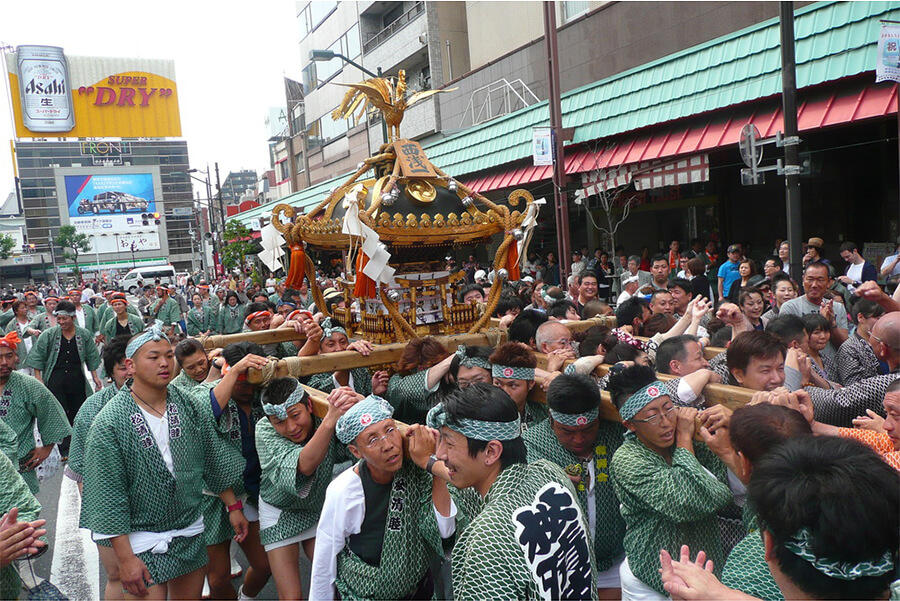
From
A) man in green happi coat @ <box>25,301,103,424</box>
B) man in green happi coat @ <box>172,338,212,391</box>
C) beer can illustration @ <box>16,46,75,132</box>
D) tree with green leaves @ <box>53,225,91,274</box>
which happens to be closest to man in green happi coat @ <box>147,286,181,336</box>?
man in green happi coat @ <box>25,301,103,424</box>

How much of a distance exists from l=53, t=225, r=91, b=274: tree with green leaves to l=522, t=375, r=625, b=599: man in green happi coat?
64.0m

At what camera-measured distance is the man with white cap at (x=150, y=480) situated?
10.7 feet

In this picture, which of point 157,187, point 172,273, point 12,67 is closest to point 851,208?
point 172,273

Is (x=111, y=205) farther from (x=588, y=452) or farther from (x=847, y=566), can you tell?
(x=847, y=566)

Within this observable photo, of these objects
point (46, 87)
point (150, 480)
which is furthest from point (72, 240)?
point (150, 480)

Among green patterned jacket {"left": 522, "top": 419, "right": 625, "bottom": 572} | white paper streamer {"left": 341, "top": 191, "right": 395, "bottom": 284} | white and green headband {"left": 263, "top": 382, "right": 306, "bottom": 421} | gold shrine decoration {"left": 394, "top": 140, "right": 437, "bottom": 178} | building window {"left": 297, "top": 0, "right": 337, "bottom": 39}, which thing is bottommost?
green patterned jacket {"left": 522, "top": 419, "right": 625, "bottom": 572}

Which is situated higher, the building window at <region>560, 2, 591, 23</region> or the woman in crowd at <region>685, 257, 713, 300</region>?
the building window at <region>560, 2, 591, 23</region>

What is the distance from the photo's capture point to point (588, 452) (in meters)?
3.15

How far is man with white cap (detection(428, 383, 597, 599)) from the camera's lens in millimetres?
1968

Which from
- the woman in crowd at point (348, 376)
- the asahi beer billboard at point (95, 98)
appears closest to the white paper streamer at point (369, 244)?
the woman in crowd at point (348, 376)

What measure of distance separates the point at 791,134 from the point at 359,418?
650 centimetres

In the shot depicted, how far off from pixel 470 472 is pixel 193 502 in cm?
202

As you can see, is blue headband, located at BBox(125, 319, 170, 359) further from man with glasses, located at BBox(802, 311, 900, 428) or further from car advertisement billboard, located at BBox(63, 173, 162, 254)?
car advertisement billboard, located at BBox(63, 173, 162, 254)

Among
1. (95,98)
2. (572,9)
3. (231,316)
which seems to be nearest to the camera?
(231,316)
